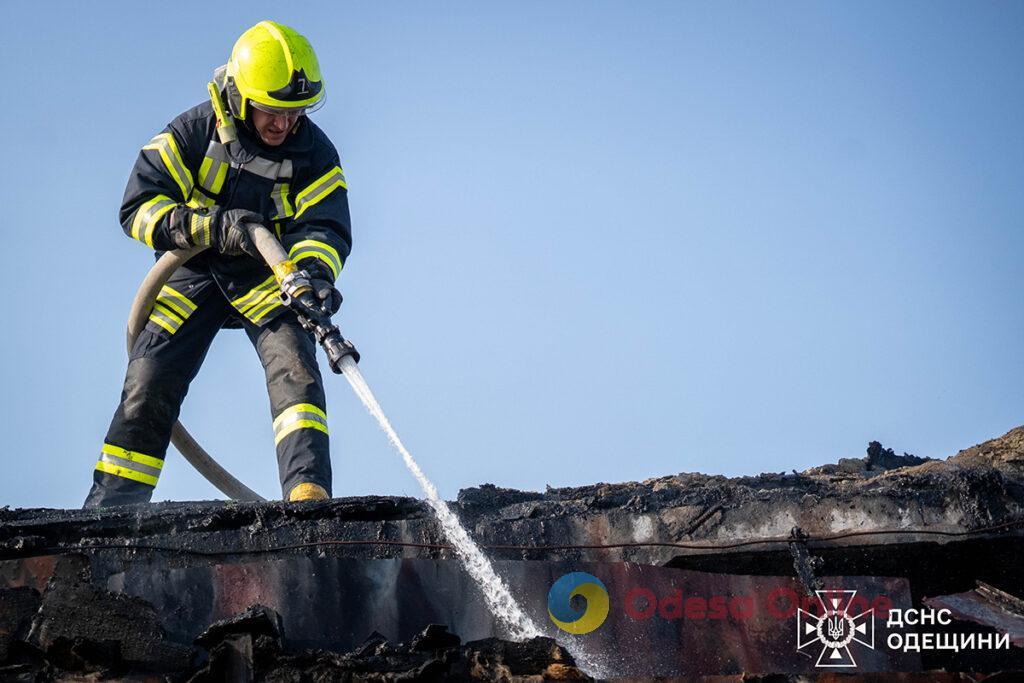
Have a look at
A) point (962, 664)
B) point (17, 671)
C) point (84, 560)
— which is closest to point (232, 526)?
point (84, 560)

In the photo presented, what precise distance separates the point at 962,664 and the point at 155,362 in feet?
13.9

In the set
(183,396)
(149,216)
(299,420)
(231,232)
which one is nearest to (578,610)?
(299,420)

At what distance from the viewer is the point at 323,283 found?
677 centimetres

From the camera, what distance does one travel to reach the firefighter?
6750 millimetres

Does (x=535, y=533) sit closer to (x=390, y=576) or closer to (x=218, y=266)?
(x=390, y=576)

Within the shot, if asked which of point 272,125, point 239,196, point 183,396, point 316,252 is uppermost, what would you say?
point 272,125

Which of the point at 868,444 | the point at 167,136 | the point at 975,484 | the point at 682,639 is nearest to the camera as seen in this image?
the point at 682,639

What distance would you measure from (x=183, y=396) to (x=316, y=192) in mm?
1308

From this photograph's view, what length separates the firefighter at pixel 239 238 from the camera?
22.1 ft

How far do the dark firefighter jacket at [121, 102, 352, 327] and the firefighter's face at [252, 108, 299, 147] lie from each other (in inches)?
2.4

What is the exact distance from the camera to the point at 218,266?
23.5 feet

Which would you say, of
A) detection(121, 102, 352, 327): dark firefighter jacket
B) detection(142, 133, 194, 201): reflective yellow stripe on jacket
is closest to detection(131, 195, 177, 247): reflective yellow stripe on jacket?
detection(121, 102, 352, 327): dark firefighter jacket

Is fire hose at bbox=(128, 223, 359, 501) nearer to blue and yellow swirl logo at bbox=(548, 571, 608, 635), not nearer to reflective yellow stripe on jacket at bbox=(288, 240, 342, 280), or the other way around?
reflective yellow stripe on jacket at bbox=(288, 240, 342, 280)

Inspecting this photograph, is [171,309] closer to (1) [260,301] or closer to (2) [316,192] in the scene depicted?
(1) [260,301]
